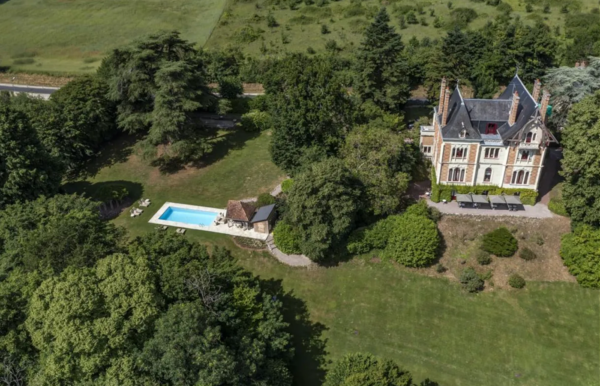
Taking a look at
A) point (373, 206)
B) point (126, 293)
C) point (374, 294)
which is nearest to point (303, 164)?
point (373, 206)

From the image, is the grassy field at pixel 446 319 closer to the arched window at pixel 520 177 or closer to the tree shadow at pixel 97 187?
the arched window at pixel 520 177

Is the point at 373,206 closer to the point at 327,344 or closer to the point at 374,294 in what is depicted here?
the point at 374,294

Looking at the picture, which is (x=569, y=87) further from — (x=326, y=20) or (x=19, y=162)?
(x=326, y=20)

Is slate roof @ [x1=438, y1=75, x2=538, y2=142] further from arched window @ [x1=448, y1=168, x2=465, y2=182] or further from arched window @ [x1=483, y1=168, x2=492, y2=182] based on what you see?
arched window @ [x1=448, y1=168, x2=465, y2=182]

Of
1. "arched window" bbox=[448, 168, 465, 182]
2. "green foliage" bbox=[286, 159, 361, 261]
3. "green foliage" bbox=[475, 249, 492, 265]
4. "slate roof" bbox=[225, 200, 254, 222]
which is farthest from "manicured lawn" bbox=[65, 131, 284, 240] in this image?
"green foliage" bbox=[475, 249, 492, 265]

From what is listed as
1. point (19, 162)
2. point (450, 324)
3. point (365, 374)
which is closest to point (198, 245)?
point (365, 374)
